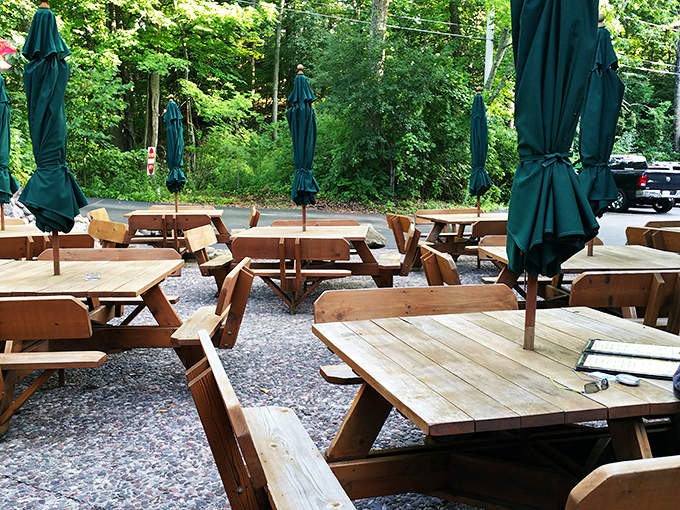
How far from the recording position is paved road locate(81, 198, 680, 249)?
50.5 feet

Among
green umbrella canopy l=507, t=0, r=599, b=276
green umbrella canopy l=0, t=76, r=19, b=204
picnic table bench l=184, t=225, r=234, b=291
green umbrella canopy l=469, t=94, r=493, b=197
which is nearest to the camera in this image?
green umbrella canopy l=507, t=0, r=599, b=276

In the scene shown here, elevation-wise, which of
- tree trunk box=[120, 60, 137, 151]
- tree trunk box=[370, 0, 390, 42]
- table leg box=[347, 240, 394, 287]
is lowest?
table leg box=[347, 240, 394, 287]

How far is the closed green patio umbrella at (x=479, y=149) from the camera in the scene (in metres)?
9.52

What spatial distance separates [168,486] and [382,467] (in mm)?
1228

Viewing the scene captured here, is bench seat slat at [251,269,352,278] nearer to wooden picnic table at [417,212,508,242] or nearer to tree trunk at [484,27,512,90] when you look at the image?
wooden picnic table at [417,212,508,242]

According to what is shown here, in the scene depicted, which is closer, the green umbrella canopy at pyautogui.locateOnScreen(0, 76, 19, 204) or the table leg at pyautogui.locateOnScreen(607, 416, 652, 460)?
the table leg at pyautogui.locateOnScreen(607, 416, 652, 460)

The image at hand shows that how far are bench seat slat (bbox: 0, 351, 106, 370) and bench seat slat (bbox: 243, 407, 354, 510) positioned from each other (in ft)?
3.84

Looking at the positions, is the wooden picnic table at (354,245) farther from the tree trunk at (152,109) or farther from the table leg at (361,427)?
the tree trunk at (152,109)

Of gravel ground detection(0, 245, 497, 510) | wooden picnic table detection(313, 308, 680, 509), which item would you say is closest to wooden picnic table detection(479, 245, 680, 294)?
gravel ground detection(0, 245, 497, 510)

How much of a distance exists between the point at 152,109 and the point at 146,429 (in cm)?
2322

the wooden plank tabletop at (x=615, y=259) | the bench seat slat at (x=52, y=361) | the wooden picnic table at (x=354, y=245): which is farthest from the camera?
the wooden picnic table at (x=354, y=245)

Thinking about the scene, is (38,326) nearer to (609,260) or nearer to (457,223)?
(609,260)

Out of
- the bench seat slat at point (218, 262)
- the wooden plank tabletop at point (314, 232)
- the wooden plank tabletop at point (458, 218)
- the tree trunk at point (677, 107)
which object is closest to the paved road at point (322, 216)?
the wooden plank tabletop at point (458, 218)

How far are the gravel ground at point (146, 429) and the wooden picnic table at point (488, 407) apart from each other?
44 centimetres
